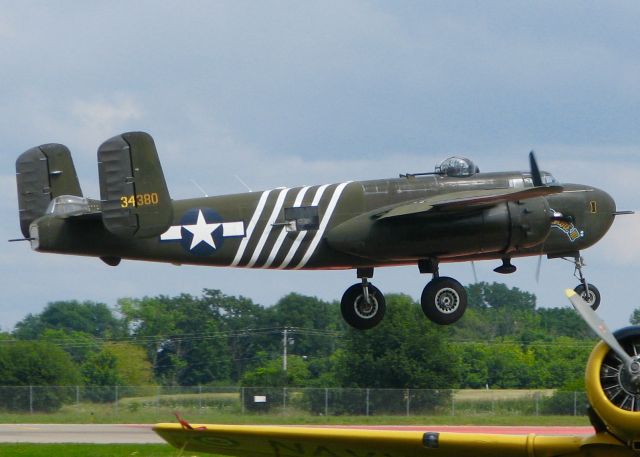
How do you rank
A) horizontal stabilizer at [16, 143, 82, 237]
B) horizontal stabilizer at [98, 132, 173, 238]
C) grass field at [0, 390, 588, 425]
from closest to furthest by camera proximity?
horizontal stabilizer at [98, 132, 173, 238] < horizontal stabilizer at [16, 143, 82, 237] < grass field at [0, 390, 588, 425]

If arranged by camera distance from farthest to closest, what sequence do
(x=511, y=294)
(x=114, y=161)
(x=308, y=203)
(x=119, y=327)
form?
(x=511, y=294), (x=119, y=327), (x=308, y=203), (x=114, y=161)

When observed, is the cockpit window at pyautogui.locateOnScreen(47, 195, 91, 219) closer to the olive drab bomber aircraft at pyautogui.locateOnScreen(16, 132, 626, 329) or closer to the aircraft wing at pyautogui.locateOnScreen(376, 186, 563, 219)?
the olive drab bomber aircraft at pyautogui.locateOnScreen(16, 132, 626, 329)

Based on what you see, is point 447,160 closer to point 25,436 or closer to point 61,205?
point 61,205

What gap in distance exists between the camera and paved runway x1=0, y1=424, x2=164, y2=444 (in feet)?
105

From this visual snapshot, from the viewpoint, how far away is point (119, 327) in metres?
103

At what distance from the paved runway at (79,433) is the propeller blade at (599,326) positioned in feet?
57.9

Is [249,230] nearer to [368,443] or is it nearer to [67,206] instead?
[67,206]

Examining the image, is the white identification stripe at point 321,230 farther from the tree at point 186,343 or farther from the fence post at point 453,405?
the tree at point 186,343

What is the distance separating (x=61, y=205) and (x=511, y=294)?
90923 mm

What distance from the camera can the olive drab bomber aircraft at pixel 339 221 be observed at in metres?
22.9

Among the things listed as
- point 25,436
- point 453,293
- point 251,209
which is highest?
point 251,209

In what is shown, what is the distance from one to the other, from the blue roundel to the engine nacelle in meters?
11.6

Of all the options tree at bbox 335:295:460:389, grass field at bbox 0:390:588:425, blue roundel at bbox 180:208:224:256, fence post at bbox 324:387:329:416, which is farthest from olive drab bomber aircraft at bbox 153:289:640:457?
tree at bbox 335:295:460:389

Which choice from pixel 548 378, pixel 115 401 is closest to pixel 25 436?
pixel 115 401
